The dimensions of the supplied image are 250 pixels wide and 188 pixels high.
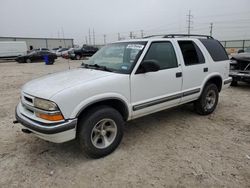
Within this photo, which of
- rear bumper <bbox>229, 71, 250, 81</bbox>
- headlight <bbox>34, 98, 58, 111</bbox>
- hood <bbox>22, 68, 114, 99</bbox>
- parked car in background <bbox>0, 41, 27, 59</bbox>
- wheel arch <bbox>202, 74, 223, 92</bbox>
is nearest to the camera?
headlight <bbox>34, 98, 58, 111</bbox>

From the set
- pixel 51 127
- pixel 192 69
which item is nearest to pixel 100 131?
pixel 51 127

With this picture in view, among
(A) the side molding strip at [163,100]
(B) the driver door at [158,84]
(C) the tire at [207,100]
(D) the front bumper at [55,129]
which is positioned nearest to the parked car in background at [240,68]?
(C) the tire at [207,100]

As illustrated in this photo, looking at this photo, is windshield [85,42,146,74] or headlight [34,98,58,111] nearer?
headlight [34,98,58,111]

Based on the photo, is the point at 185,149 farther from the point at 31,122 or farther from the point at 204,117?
the point at 31,122

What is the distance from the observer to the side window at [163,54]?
3622 millimetres

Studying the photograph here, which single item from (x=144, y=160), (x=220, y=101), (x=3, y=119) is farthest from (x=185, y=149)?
(x=3, y=119)

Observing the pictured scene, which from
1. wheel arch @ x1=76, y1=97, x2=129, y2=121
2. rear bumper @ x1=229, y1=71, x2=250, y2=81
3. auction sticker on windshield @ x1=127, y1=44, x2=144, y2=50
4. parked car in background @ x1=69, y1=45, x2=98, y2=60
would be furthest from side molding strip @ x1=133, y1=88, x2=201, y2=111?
parked car in background @ x1=69, y1=45, x2=98, y2=60

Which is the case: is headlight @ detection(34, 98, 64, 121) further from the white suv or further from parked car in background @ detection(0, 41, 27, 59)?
parked car in background @ detection(0, 41, 27, 59)

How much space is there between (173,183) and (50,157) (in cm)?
187

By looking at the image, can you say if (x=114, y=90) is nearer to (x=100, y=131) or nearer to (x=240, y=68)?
(x=100, y=131)

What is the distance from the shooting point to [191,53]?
169 inches

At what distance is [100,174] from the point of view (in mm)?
2783

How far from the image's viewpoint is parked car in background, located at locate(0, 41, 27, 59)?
27798 mm

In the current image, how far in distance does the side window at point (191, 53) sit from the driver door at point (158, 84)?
0.31m
